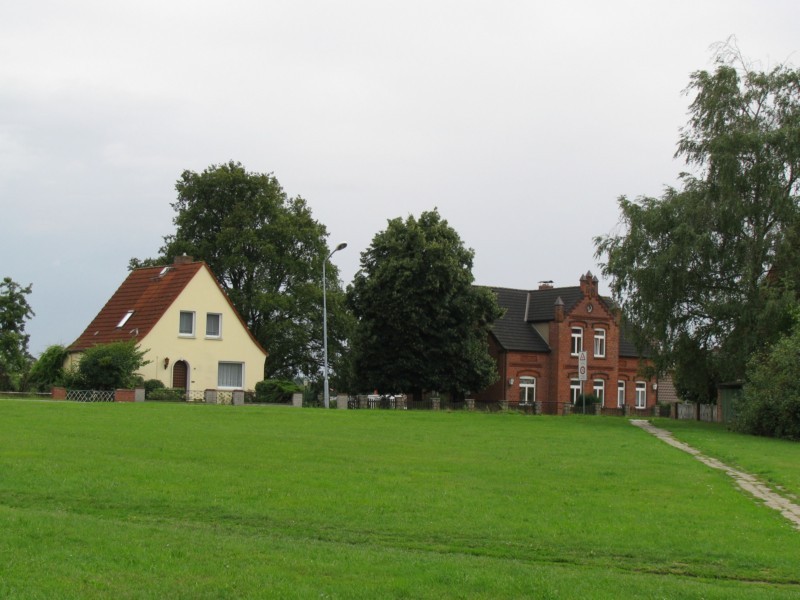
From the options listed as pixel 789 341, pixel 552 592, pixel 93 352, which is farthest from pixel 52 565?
pixel 93 352

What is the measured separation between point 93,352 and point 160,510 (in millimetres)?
36042

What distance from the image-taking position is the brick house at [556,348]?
246 ft

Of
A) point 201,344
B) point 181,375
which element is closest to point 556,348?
point 201,344

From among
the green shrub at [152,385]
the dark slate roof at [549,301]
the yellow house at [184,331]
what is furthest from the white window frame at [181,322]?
the dark slate roof at [549,301]

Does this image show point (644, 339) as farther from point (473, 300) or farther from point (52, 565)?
point (52, 565)

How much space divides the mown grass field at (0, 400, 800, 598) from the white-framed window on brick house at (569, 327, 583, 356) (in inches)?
1999

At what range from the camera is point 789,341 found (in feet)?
135

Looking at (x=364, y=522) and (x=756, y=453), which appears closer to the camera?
(x=364, y=522)

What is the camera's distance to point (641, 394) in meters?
83.4

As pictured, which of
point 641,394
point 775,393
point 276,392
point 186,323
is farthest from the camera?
point 641,394

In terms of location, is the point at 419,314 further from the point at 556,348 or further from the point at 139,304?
the point at 556,348

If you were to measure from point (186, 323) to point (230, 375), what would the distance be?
427 cm

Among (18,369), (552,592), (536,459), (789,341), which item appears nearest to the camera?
(552,592)

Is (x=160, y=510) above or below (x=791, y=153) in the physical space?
below
